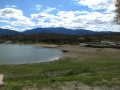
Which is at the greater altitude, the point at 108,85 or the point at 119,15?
the point at 119,15

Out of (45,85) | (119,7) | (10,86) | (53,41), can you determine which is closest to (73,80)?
(45,85)

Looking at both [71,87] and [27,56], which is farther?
[27,56]

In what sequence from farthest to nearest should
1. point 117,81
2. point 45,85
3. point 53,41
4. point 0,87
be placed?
1. point 53,41
2. point 117,81
3. point 45,85
4. point 0,87

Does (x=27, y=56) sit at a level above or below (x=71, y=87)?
below

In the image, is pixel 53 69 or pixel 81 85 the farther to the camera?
pixel 53 69

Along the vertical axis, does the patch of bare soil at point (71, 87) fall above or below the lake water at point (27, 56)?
above

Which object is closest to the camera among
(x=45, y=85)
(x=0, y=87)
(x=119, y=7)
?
(x=0, y=87)

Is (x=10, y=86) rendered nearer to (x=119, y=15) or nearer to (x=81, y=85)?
(x=81, y=85)

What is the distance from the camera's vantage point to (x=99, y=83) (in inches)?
604

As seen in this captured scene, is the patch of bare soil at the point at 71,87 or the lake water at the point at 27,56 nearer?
the patch of bare soil at the point at 71,87

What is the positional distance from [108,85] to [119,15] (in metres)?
16.7

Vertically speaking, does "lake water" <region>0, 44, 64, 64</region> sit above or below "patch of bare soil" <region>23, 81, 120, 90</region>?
below

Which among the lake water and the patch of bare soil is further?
the lake water

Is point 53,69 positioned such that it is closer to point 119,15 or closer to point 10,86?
point 119,15
